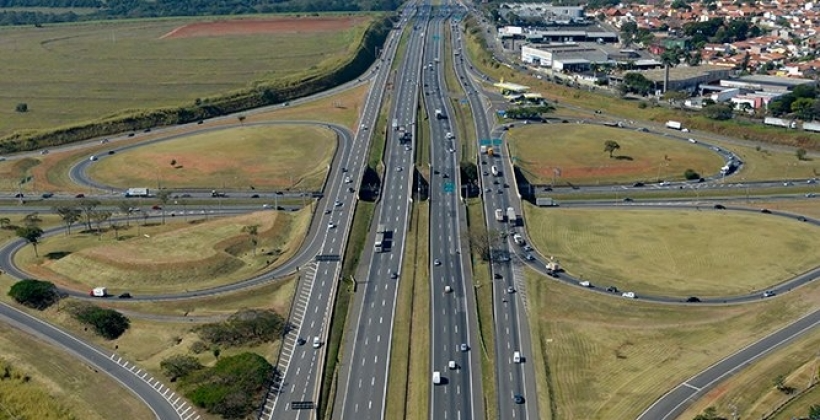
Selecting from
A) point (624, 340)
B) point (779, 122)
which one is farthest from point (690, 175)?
point (624, 340)

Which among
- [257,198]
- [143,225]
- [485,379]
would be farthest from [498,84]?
[485,379]

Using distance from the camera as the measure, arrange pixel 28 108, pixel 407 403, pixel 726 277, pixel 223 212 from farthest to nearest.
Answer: pixel 28 108
pixel 223 212
pixel 726 277
pixel 407 403

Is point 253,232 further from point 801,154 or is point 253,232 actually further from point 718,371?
point 801,154

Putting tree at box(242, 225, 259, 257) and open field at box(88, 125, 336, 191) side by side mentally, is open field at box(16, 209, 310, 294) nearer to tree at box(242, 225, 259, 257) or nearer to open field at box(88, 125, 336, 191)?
tree at box(242, 225, 259, 257)

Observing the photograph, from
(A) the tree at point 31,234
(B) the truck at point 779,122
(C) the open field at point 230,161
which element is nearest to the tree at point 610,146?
(B) the truck at point 779,122

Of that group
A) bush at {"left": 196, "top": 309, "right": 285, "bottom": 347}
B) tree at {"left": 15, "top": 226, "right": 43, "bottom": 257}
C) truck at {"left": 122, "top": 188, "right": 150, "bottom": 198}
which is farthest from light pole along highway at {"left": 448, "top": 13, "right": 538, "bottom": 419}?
tree at {"left": 15, "top": 226, "right": 43, "bottom": 257}

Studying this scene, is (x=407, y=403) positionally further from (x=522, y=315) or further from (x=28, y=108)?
(x=28, y=108)

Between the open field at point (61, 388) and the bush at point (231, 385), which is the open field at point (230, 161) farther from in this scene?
the bush at point (231, 385)
